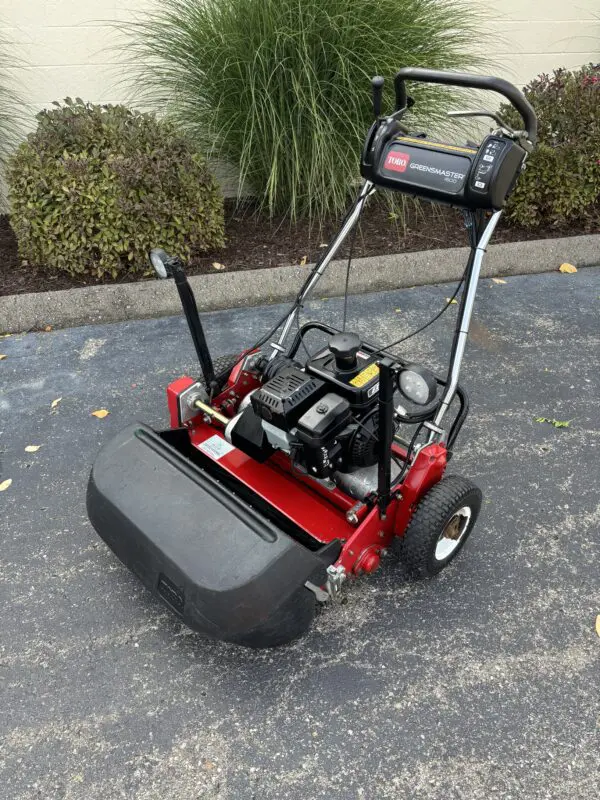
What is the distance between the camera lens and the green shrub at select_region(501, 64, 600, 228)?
14.4 ft

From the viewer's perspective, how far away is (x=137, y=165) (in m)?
3.79

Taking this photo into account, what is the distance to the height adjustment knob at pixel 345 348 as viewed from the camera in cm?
210

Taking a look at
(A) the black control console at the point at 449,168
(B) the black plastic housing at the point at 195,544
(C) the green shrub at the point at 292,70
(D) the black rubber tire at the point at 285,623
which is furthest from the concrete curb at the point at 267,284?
(D) the black rubber tire at the point at 285,623

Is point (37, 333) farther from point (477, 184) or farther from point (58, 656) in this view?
point (477, 184)

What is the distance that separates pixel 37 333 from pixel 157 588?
2.35 meters

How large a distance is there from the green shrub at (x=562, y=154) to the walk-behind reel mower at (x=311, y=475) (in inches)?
99.2

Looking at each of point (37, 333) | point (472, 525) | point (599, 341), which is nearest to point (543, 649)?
point (472, 525)

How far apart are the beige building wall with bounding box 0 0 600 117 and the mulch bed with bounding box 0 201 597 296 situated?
1.04 meters

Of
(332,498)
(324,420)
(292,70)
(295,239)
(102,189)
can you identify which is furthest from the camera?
(295,239)

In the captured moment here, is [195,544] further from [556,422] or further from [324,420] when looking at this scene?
[556,422]

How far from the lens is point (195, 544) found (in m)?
1.90

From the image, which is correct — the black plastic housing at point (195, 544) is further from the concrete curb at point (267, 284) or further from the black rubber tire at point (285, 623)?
the concrete curb at point (267, 284)

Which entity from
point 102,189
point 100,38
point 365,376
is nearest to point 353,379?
point 365,376

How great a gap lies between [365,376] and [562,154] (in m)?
3.08
